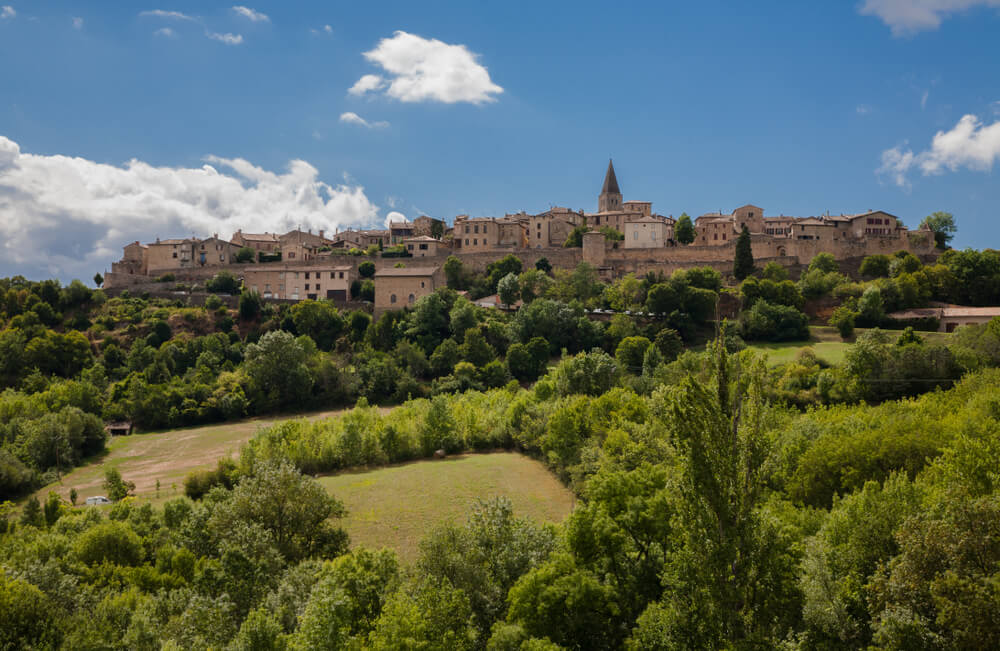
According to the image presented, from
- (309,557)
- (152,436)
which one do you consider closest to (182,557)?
(309,557)

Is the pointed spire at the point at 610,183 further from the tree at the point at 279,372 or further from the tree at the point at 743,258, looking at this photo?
the tree at the point at 279,372

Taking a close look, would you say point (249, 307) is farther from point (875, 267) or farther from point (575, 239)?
point (875, 267)

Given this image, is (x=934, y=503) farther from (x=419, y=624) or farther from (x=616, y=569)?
(x=419, y=624)

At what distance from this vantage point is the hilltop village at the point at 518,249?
65.1 metres

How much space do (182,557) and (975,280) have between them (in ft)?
201

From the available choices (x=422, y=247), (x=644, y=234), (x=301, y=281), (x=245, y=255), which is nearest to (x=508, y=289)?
(x=422, y=247)

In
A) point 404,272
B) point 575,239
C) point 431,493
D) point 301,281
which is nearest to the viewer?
point 431,493

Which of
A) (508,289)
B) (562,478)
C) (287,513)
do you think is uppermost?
(508,289)

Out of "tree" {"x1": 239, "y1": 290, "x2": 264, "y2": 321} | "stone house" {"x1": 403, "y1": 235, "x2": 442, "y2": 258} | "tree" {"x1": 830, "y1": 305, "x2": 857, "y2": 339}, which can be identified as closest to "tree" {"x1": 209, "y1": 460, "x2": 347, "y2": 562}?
"tree" {"x1": 239, "y1": 290, "x2": 264, "y2": 321}

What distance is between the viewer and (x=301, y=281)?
6938 centimetres

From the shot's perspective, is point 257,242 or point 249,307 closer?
point 249,307

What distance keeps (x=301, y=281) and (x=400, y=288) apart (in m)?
12.5

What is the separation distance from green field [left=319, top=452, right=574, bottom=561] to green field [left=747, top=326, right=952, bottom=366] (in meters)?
18.8

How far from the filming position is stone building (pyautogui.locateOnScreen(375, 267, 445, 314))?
2544 inches
